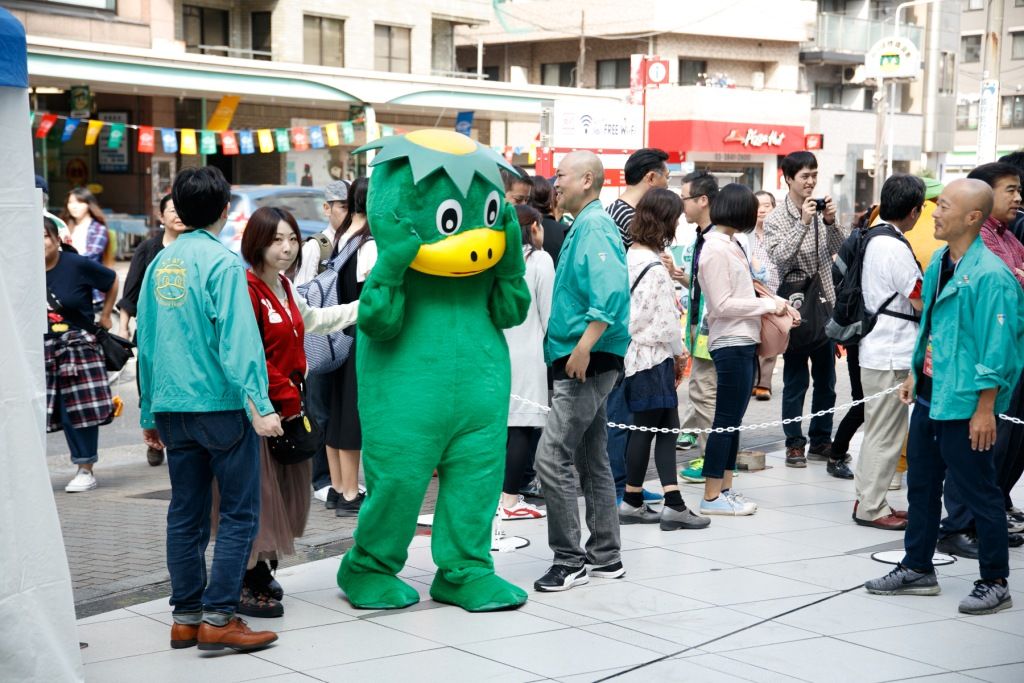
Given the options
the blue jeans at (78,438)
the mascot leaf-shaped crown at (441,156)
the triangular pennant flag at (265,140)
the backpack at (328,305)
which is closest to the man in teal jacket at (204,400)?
the mascot leaf-shaped crown at (441,156)

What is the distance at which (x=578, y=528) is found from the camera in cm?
602

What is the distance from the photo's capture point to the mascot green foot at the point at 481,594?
554cm

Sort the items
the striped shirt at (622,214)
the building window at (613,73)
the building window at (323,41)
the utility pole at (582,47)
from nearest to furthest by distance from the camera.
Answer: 1. the striped shirt at (622,214)
2. the building window at (323,41)
3. the utility pole at (582,47)
4. the building window at (613,73)

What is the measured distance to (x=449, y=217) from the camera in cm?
544

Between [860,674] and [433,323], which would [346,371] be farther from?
[860,674]

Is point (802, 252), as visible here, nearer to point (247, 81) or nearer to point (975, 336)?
point (975, 336)

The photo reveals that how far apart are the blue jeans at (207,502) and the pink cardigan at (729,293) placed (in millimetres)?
3319

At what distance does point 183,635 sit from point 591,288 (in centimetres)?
235

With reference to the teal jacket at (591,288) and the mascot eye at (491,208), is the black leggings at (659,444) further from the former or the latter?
the mascot eye at (491,208)

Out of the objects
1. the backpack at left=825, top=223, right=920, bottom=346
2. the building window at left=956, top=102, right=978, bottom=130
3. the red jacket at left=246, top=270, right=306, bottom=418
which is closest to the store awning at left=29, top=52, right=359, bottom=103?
the backpack at left=825, top=223, right=920, bottom=346

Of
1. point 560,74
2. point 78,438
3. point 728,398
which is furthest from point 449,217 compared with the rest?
point 560,74

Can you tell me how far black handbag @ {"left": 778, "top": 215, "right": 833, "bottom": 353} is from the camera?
349 inches

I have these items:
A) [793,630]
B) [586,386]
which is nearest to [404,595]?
[586,386]

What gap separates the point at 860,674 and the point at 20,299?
3425 millimetres
